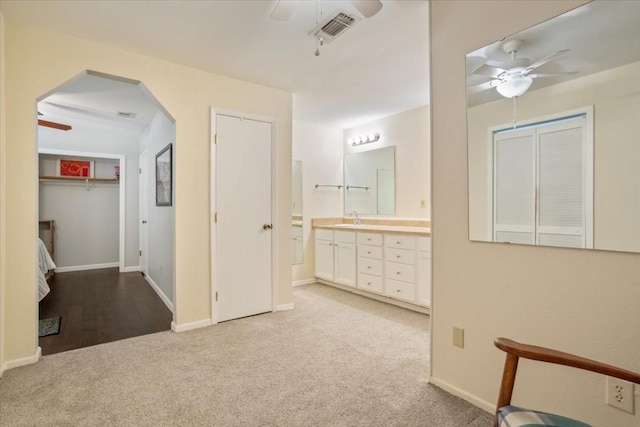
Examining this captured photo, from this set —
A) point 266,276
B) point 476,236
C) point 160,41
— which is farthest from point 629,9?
point 266,276

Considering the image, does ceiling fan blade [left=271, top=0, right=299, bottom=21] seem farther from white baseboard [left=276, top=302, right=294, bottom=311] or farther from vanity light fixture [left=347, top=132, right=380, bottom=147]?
vanity light fixture [left=347, top=132, right=380, bottom=147]

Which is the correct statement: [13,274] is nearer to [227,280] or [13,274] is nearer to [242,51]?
[227,280]

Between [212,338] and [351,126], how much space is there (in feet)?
12.0

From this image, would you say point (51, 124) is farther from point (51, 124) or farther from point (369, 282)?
point (369, 282)

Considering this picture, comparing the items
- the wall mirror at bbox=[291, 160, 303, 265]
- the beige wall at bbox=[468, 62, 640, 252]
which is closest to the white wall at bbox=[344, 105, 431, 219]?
the wall mirror at bbox=[291, 160, 303, 265]

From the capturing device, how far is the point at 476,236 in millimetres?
1783

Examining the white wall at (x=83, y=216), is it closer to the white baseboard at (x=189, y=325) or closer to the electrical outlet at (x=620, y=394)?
the white baseboard at (x=189, y=325)

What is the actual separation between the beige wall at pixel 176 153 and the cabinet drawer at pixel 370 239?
981mm

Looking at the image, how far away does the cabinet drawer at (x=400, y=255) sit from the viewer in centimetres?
344

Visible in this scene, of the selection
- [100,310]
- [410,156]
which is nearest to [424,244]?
[410,156]

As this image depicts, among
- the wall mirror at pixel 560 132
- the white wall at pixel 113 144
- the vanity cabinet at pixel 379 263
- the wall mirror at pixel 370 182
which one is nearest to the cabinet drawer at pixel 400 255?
the vanity cabinet at pixel 379 263

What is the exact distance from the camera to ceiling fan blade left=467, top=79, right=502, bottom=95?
67.3 inches

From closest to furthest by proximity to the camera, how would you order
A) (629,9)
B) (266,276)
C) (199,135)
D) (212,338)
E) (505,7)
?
(629,9) < (505,7) < (212,338) < (199,135) < (266,276)

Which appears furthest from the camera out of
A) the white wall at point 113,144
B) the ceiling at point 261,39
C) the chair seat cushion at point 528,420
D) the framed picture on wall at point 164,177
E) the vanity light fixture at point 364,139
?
the white wall at point 113,144
